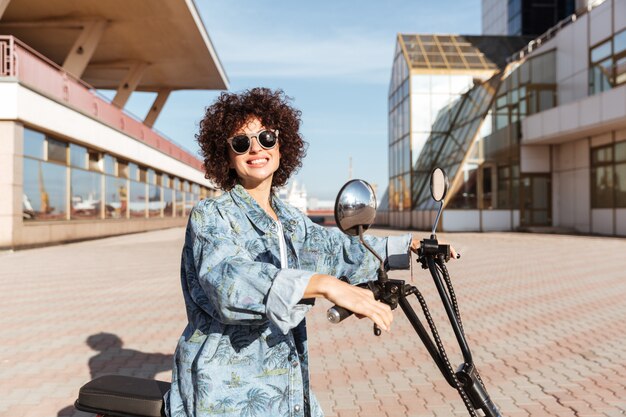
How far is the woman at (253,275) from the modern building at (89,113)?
633 inches

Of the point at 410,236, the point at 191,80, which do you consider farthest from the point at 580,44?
the point at 410,236

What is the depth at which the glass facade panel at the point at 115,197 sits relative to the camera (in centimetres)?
2495

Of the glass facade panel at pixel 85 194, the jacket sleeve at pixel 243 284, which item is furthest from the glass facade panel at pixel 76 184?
the jacket sleeve at pixel 243 284

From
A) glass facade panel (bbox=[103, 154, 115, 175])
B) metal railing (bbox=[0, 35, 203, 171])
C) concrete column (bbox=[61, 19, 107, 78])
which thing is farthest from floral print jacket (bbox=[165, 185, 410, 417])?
concrete column (bbox=[61, 19, 107, 78])

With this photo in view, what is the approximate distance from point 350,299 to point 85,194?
73.7 ft

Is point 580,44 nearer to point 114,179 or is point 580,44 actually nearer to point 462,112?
point 462,112

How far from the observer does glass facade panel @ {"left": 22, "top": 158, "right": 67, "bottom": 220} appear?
57.0ft

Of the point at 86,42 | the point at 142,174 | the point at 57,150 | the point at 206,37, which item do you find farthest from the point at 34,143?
the point at 206,37

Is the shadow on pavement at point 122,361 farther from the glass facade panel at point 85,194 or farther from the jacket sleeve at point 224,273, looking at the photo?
the glass facade panel at point 85,194

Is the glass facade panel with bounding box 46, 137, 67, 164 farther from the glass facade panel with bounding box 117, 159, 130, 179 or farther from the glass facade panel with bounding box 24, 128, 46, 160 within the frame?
the glass facade panel with bounding box 117, 159, 130, 179

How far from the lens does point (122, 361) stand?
5.34m

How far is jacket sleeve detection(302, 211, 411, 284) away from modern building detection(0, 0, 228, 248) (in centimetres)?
1625

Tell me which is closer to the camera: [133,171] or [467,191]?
[133,171]

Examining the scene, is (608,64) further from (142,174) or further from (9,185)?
(9,185)
